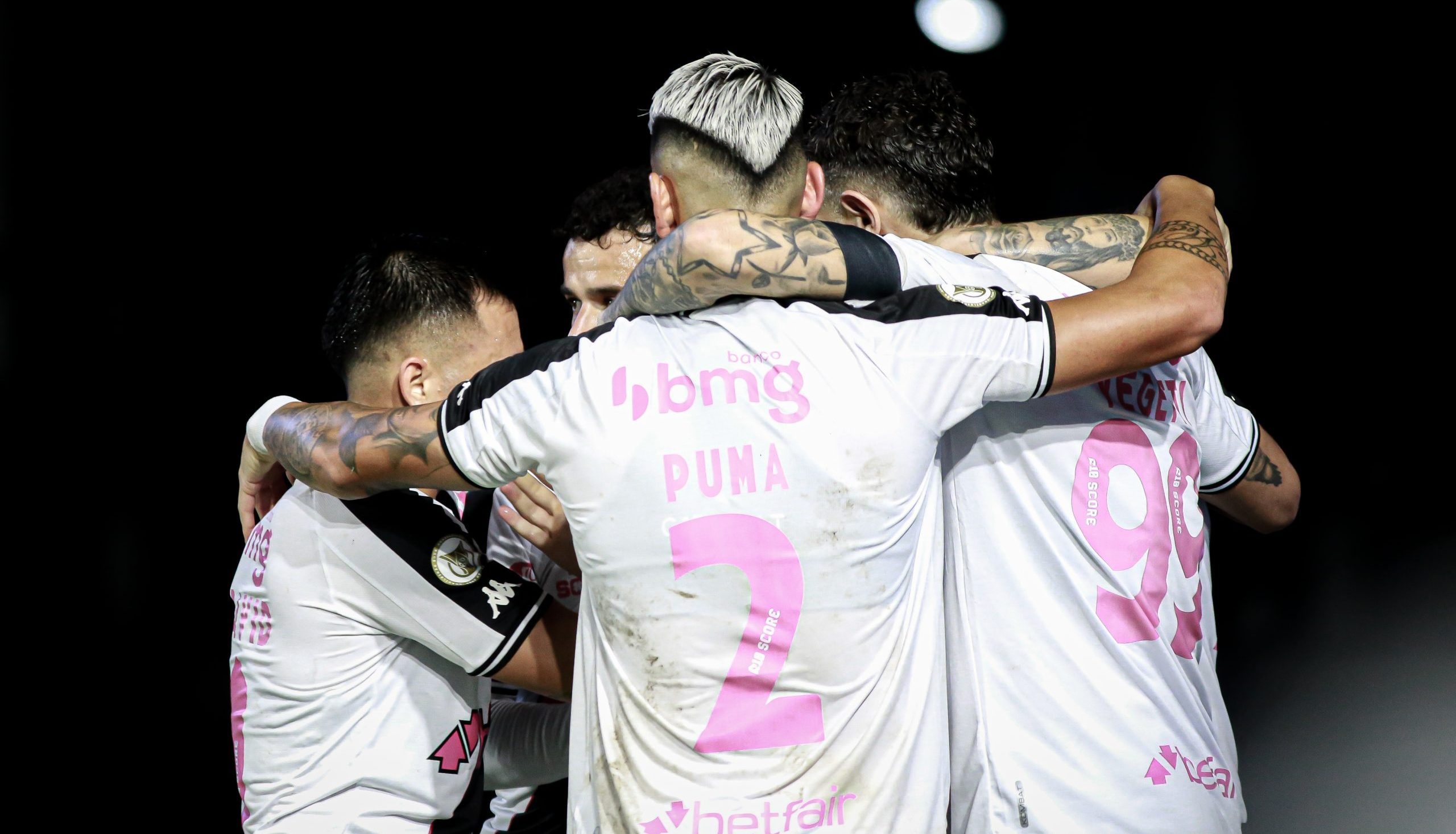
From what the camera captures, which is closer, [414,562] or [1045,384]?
[1045,384]

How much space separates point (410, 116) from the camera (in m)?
3.36

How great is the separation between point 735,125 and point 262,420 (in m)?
0.91

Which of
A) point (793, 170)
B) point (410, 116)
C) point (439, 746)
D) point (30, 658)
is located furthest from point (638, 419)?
point (30, 658)

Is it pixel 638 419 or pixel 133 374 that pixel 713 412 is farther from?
pixel 133 374

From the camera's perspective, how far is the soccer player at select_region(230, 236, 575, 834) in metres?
1.60

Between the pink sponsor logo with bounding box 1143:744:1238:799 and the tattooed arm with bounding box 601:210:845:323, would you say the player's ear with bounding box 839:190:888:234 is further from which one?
the pink sponsor logo with bounding box 1143:744:1238:799

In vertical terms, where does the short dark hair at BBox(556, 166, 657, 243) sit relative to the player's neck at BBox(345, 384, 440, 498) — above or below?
above

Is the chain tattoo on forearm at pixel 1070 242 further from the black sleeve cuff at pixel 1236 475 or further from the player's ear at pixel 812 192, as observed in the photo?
the black sleeve cuff at pixel 1236 475

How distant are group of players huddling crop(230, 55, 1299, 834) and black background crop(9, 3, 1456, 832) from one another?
1.39 m

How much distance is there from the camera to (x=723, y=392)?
135cm

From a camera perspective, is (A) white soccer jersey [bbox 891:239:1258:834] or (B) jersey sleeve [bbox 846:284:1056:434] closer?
(B) jersey sleeve [bbox 846:284:1056:434]

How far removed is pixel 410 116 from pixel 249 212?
573 millimetres

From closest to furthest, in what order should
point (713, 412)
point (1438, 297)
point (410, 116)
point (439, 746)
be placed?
point (713, 412) → point (439, 746) → point (1438, 297) → point (410, 116)

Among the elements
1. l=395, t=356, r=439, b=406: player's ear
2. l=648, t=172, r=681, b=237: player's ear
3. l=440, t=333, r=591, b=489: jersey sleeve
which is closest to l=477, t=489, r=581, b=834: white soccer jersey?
l=395, t=356, r=439, b=406: player's ear
